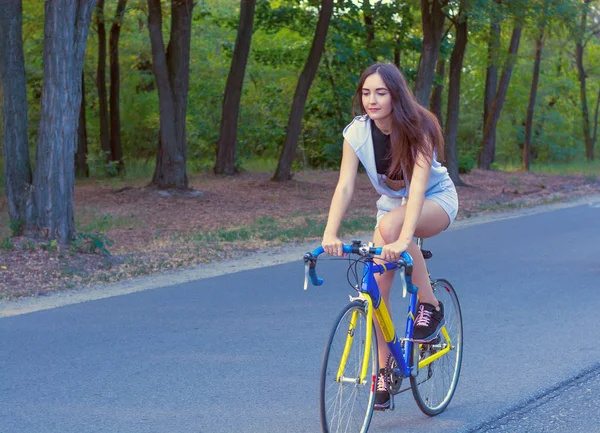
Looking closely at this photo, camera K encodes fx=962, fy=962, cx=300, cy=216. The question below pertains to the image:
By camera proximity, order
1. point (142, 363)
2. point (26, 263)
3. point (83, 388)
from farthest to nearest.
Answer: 1. point (26, 263)
2. point (142, 363)
3. point (83, 388)

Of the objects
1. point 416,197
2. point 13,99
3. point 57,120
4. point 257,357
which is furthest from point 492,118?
point 416,197

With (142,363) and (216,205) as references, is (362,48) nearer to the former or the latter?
(216,205)

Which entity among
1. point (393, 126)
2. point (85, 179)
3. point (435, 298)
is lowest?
point (85, 179)

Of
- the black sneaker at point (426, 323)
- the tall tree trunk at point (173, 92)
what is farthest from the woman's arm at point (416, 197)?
the tall tree trunk at point (173, 92)

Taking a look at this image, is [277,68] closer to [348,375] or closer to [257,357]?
[257,357]

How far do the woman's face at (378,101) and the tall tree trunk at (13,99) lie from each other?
8610mm

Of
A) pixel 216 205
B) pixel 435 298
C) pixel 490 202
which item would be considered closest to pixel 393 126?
pixel 435 298

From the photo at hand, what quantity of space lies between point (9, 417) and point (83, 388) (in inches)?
27.5

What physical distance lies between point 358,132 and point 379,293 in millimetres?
781

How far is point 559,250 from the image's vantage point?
13055 mm

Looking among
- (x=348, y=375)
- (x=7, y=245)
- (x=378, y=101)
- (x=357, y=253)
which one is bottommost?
(x=7, y=245)

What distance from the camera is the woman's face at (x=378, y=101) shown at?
182 inches

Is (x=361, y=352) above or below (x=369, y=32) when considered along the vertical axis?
below

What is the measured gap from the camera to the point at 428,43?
74.3 feet
